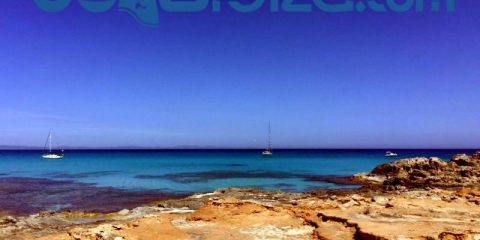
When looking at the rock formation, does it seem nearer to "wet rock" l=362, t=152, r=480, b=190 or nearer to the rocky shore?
"wet rock" l=362, t=152, r=480, b=190

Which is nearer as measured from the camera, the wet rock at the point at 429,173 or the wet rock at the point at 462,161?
the wet rock at the point at 429,173

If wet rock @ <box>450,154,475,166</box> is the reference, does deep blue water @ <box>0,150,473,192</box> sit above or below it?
below

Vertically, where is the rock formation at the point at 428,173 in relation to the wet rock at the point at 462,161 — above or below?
below

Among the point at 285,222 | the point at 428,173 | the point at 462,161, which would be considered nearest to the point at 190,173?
the point at 428,173

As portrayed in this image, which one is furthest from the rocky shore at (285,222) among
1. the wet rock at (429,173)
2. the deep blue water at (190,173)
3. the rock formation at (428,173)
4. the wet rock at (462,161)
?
the wet rock at (462,161)

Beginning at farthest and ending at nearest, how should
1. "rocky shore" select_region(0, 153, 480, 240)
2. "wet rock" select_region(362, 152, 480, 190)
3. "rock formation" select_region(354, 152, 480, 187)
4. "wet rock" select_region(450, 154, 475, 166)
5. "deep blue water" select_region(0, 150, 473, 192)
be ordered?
"wet rock" select_region(450, 154, 475, 166) → "deep blue water" select_region(0, 150, 473, 192) → "rock formation" select_region(354, 152, 480, 187) → "wet rock" select_region(362, 152, 480, 190) → "rocky shore" select_region(0, 153, 480, 240)

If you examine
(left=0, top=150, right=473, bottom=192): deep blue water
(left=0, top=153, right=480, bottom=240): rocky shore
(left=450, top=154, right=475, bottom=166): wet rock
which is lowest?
(left=0, top=150, right=473, bottom=192): deep blue water

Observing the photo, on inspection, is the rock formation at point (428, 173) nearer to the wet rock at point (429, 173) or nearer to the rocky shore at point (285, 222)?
the wet rock at point (429, 173)

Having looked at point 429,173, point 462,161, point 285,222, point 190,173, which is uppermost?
point 462,161

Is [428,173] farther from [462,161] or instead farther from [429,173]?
[462,161]

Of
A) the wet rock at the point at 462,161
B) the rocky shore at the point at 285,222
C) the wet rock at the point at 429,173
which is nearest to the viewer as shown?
the rocky shore at the point at 285,222

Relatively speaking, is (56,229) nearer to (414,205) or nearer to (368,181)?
(414,205)

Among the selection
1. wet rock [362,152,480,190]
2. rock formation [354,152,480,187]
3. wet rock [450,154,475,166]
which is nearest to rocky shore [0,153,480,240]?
wet rock [362,152,480,190]

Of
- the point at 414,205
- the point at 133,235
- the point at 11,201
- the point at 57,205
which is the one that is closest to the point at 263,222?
the point at 133,235
